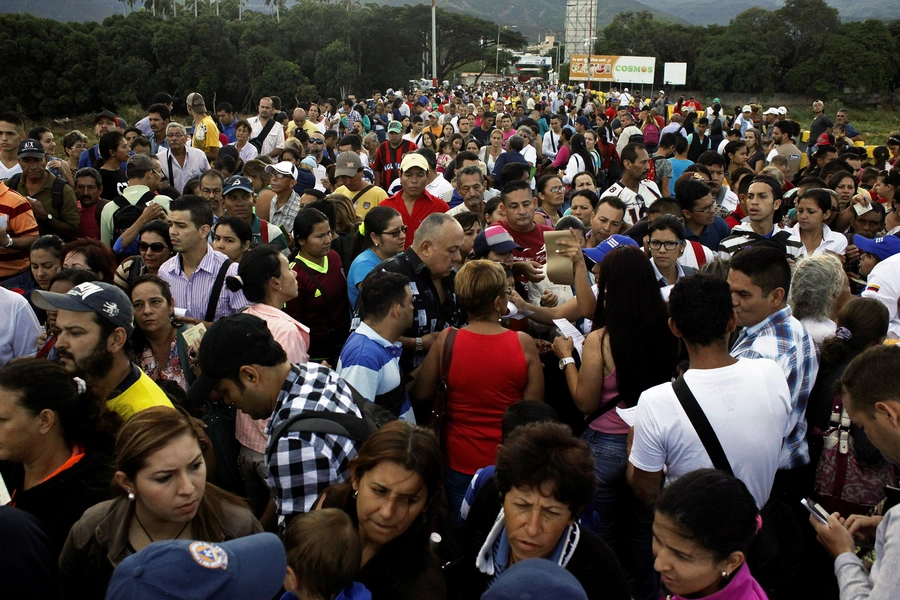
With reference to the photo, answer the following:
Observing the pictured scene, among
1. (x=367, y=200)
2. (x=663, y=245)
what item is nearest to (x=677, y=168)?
(x=367, y=200)

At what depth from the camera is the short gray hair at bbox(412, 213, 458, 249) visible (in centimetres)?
431

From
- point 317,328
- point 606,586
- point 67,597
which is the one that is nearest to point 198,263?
point 317,328

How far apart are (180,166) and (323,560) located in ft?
23.2

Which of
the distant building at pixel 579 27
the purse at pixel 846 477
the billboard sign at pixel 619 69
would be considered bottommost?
the purse at pixel 846 477

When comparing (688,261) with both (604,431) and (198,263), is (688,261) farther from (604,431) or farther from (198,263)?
(198,263)

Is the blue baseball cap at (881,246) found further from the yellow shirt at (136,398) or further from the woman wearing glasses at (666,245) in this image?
the yellow shirt at (136,398)

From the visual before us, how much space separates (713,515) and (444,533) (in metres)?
1.02

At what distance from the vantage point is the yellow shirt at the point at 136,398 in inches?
123

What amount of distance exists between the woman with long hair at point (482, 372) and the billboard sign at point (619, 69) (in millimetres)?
58911

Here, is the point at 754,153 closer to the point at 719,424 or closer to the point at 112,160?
the point at 112,160

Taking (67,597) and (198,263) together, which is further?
(198,263)

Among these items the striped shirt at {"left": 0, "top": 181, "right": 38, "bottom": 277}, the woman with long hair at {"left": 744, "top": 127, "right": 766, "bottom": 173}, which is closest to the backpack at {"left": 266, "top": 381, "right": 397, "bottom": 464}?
the striped shirt at {"left": 0, "top": 181, "right": 38, "bottom": 277}

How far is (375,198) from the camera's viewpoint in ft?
23.8

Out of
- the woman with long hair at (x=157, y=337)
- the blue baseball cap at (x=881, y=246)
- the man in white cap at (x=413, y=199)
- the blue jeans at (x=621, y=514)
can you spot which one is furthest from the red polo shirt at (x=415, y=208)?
the blue baseball cap at (x=881, y=246)
